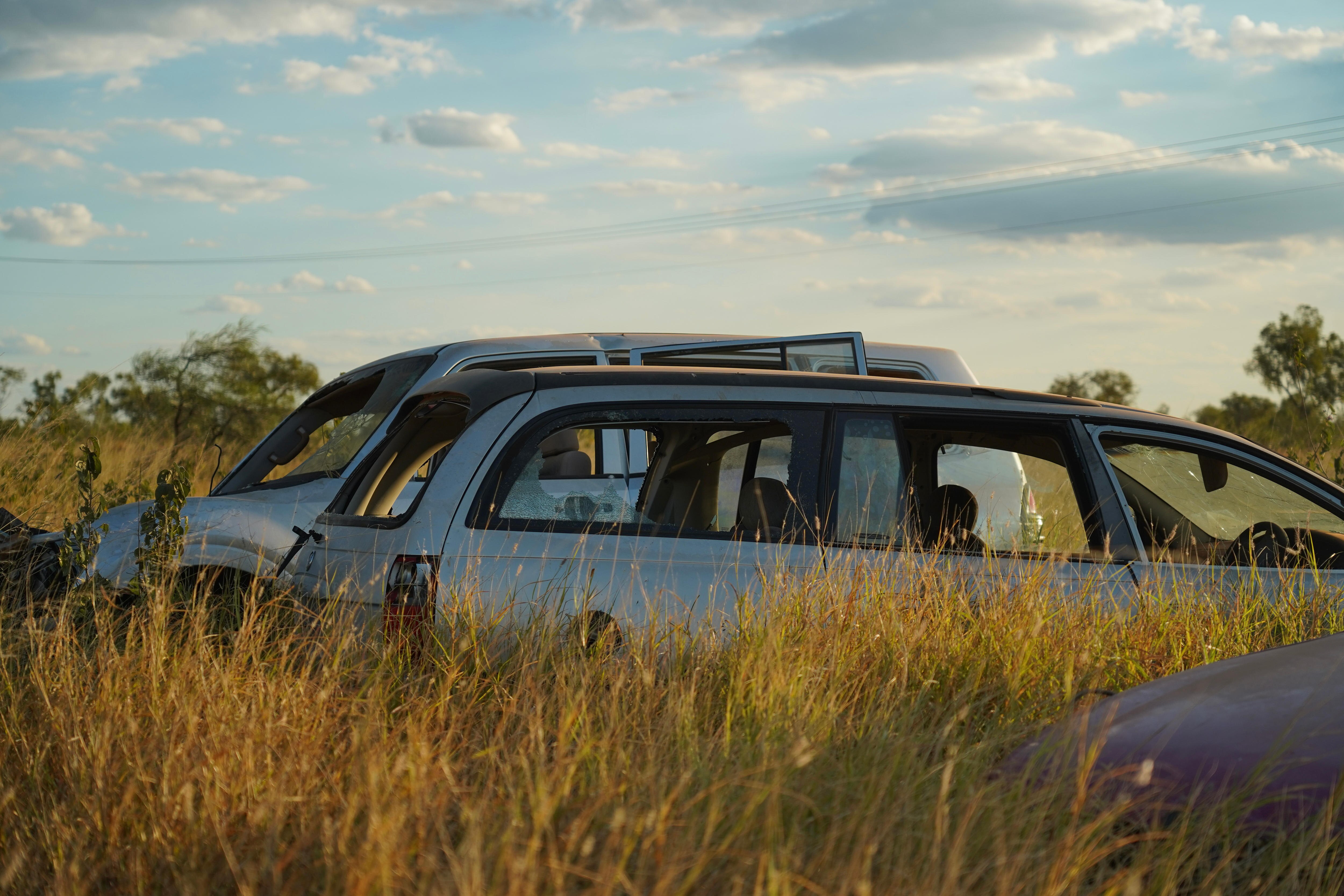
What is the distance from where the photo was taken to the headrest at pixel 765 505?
13.6 feet

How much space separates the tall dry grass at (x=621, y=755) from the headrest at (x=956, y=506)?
0.91m

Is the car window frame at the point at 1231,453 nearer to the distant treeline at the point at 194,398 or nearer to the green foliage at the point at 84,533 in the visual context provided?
the green foliage at the point at 84,533

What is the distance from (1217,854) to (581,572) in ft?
6.73

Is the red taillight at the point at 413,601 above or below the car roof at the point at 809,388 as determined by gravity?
below

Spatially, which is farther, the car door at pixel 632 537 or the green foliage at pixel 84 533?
the green foliage at pixel 84 533

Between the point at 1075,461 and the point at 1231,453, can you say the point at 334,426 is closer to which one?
the point at 1075,461

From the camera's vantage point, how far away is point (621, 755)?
266cm

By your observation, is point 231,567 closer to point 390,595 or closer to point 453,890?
point 390,595

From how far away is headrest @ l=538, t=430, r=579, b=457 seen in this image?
220 inches

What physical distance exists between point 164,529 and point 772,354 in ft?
10.8

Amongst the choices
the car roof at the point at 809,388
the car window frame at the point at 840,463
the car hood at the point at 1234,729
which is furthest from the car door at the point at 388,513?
the car hood at the point at 1234,729

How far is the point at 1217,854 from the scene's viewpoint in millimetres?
2469

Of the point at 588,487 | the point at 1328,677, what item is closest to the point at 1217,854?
the point at 1328,677

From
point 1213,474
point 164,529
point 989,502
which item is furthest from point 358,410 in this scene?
point 1213,474
